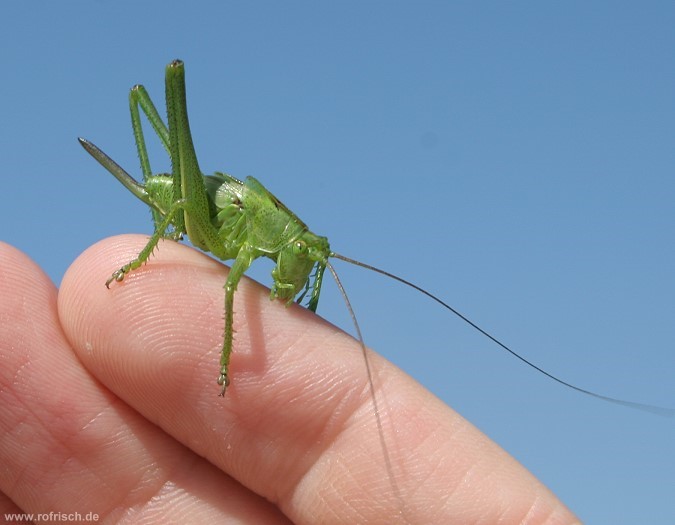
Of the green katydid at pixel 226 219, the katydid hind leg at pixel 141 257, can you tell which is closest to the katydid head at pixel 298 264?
the green katydid at pixel 226 219

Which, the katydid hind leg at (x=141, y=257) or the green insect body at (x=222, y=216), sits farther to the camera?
the green insect body at (x=222, y=216)

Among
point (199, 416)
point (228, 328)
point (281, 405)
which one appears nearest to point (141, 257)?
point (228, 328)

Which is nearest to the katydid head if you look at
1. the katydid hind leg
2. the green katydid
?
the green katydid

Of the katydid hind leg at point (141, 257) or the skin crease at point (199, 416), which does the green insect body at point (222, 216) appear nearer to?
the katydid hind leg at point (141, 257)

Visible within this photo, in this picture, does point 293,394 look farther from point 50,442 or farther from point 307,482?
point 50,442

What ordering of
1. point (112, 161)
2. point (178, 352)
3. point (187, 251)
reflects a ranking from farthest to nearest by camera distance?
point (112, 161) < point (187, 251) < point (178, 352)

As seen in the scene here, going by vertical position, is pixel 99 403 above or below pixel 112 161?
below

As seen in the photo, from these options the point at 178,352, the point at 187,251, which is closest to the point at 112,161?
the point at 187,251

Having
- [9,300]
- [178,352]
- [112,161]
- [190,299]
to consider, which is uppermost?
[112,161]
